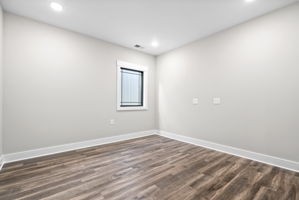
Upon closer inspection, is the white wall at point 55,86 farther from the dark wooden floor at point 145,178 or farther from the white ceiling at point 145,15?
the dark wooden floor at point 145,178

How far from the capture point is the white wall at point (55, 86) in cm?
249

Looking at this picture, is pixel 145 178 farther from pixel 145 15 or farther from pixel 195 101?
pixel 145 15

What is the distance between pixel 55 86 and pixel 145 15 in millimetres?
2325

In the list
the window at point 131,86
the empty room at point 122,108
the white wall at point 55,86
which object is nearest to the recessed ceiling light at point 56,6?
the empty room at point 122,108

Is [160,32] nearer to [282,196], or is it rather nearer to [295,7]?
[295,7]

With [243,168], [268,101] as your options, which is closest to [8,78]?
[243,168]

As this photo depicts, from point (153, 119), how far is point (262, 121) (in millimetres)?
2917

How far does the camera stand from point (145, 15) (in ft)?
8.43

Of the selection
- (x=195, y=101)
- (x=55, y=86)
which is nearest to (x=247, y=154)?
(x=195, y=101)

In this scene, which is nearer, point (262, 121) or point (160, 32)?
point (262, 121)

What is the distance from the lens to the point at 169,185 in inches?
70.9

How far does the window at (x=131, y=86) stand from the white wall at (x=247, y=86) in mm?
1188

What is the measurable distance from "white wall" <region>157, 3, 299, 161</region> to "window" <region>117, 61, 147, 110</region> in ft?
3.90

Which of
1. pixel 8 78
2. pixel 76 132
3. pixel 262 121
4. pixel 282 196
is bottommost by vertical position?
pixel 282 196
